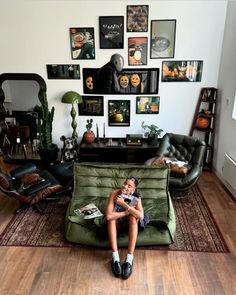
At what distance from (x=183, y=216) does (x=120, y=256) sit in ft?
3.60

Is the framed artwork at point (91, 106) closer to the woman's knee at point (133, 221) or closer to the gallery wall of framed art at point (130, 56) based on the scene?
the gallery wall of framed art at point (130, 56)

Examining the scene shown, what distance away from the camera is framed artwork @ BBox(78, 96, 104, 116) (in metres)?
4.40

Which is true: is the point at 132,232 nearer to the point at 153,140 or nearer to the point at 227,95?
the point at 153,140

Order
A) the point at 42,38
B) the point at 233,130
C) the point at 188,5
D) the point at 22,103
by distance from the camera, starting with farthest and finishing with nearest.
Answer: the point at 22,103 < the point at 42,38 < the point at 188,5 < the point at 233,130

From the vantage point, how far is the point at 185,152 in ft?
12.8

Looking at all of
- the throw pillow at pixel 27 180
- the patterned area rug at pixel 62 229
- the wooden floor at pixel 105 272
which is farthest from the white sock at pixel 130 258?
the throw pillow at pixel 27 180

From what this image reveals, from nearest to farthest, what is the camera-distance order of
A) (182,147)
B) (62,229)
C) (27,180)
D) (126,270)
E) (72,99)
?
(126,270) < (62,229) < (27,180) < (182,147) < (72,99)

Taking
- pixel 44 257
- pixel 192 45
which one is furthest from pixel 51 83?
pixel 44 257

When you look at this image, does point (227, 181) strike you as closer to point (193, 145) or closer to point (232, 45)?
point (193, 145)

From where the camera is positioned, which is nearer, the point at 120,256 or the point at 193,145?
the point at 120,256

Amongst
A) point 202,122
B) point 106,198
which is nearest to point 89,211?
point 106,198

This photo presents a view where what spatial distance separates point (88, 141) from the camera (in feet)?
14.3

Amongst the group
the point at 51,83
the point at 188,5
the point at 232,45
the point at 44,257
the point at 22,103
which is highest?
the point at 188,5

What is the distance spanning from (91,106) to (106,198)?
2.09 m
